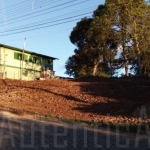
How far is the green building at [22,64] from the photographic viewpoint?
39438 millimetres

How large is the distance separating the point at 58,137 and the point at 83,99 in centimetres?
974

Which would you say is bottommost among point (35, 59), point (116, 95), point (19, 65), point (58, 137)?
point (58, 137)

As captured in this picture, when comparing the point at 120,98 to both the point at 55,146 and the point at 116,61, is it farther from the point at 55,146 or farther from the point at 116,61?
the point at 116,61

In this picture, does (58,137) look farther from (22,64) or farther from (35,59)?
(35,59)

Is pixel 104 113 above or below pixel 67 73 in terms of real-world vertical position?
below

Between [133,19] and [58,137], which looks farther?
[133,19]

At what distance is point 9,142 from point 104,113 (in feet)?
26.9

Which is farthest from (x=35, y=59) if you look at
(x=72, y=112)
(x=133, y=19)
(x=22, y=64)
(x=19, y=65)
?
(x=72, y=112)

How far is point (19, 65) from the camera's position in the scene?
41.5 metres

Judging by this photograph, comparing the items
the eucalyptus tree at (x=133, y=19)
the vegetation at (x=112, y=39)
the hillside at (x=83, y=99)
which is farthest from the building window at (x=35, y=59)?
the hillside at (x=83, y=99)

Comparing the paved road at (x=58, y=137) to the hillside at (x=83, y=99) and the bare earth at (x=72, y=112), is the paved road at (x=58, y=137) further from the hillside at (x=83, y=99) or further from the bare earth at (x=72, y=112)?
the hillside at (x=83, y=99)

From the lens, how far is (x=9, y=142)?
829cm

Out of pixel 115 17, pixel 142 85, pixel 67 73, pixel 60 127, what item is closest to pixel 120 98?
pixel 142 85

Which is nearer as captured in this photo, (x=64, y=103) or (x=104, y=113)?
(x=104, y=113)
